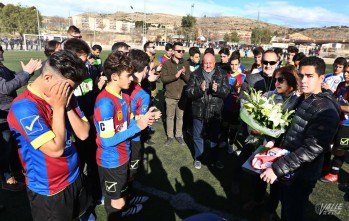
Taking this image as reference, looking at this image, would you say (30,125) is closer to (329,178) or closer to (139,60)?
(139,60)

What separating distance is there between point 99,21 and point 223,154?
111298 millimetres

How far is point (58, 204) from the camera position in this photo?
219 cm

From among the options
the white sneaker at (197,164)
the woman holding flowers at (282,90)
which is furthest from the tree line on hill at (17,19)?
the woman holding flowers at (282,90)

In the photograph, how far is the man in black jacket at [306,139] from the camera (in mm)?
2369

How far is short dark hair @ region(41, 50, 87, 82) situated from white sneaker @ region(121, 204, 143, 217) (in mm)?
2336

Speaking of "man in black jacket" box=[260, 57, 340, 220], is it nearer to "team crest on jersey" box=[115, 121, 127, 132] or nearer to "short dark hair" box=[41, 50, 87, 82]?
"team crest on jersey" box=[115, 121, 127, 132]

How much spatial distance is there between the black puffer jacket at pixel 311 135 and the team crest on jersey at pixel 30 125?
2.25 m

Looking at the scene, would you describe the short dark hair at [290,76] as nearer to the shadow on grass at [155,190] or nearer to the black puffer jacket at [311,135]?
the black puffer jacket at [311,135]

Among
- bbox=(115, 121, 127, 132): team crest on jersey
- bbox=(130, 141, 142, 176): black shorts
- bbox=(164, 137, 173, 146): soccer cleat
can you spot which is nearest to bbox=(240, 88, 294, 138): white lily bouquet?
bbox=(115, 121, 127, 132): team crest on jersey

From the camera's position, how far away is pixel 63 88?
1.80 meters

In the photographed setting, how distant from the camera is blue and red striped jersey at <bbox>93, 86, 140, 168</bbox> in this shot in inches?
104

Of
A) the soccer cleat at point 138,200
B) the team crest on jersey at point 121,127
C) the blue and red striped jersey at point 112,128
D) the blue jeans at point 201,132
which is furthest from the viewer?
the blue jeans at point 201,132

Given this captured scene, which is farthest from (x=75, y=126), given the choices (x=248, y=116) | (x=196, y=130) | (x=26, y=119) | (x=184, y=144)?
(x=184, y=144)

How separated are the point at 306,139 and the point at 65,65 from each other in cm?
240
